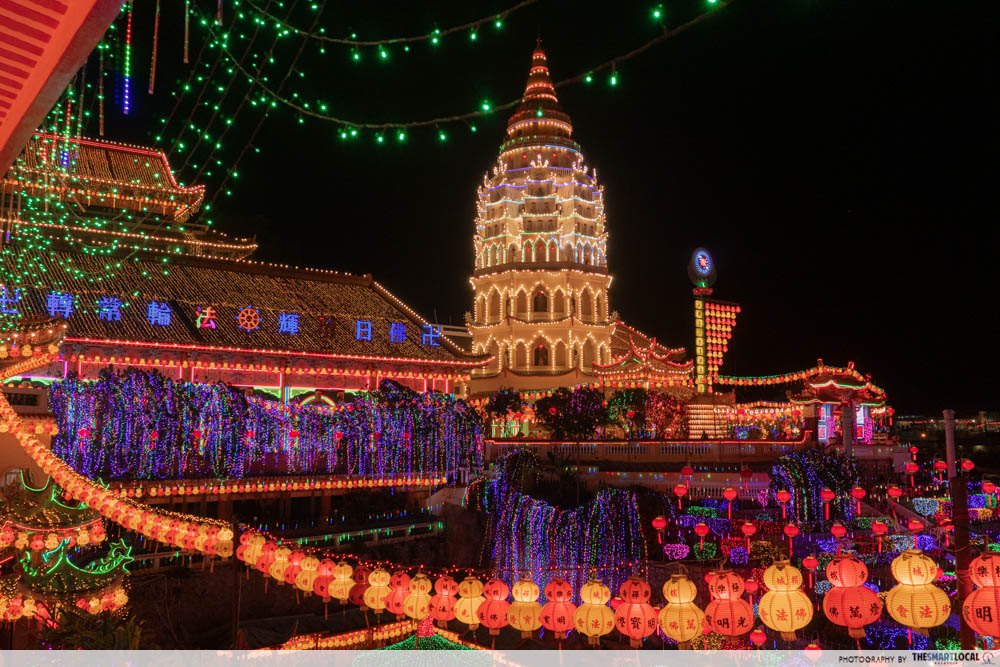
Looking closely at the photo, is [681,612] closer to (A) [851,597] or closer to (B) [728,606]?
(B) [728,606]

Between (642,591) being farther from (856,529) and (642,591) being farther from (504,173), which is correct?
(504,173)

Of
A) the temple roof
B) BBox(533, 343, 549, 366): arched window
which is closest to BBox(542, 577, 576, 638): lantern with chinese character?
the temple roof

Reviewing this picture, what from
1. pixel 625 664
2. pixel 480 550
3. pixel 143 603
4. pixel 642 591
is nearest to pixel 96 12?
pixel 642 591

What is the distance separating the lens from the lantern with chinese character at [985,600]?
7.52 metres

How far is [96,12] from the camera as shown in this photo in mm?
3094

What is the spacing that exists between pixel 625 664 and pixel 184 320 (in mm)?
17853

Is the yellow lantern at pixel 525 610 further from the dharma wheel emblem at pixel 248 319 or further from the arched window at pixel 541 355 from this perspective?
the arched window at pixel 541 355

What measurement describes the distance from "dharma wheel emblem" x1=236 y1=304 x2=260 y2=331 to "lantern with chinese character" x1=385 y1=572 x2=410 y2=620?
17.2 m

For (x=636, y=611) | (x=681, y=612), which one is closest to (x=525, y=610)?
(x=636, y=611)

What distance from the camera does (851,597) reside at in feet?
26.3

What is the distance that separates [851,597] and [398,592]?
5346 millimetres

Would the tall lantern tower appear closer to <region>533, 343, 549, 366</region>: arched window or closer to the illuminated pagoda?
<region>533, 343, 549, 366</region>: arched window

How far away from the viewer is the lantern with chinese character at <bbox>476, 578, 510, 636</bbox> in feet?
30.7

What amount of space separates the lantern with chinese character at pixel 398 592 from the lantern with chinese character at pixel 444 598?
48cm
